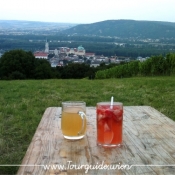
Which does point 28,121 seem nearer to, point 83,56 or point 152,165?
point 152,165

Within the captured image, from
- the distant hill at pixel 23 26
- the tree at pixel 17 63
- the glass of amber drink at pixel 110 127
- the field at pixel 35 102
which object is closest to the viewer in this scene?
the glass of amber drink at pixel 110 127

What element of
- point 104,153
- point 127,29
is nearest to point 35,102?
point 104,153

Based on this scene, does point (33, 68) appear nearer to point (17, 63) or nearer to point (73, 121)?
point (17, 63)

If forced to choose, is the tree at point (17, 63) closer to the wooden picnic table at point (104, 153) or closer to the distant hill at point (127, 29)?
the wooden picnic table at point (104, 153)

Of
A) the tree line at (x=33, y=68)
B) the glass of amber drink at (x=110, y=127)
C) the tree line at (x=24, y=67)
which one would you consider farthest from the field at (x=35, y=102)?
the tree line at (x=24, y=67)

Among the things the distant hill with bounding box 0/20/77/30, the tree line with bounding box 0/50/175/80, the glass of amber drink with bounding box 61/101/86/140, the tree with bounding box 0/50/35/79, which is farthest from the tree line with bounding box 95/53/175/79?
the distant hill with bounding box 0/20/77/30

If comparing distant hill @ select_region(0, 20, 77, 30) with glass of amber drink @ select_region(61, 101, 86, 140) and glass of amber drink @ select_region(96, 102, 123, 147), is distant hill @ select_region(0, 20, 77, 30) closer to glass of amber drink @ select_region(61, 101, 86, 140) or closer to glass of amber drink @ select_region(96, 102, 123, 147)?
glass of amber drink @ select_region(61, 101, 86, 140)
